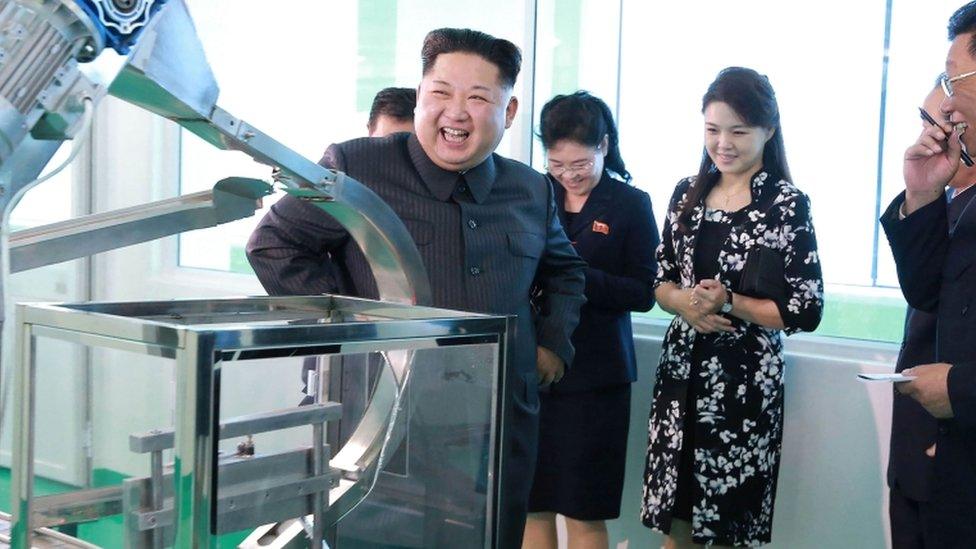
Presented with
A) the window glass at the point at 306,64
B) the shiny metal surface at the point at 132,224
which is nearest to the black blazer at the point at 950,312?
the shiny metal surface at the point at 132,224

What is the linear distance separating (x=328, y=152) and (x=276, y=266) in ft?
0.79

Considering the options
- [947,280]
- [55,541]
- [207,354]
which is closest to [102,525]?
[55,541]

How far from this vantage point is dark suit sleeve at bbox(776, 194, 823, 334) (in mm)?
2283

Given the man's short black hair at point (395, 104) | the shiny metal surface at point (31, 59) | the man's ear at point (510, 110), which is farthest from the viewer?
the man's short black hair at point (395, 104)

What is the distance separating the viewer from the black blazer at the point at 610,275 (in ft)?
8.45

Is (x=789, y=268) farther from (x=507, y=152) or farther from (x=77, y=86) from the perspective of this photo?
(x=77, y=86)

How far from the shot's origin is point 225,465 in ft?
3.39

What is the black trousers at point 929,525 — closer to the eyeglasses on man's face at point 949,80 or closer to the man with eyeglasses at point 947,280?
the man with eyeglasses at point 947,280

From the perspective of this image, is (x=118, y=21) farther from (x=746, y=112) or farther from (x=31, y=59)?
(x=746, y=112)

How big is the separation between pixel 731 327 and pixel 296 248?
96 centimetres

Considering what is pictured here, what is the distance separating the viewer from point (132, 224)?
114cm

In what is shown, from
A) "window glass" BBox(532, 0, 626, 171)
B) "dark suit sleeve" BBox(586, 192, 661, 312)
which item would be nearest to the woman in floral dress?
"dark suit sleeve" BBox(586, 192, 661, 312)

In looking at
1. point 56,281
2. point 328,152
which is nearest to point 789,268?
point 328,152

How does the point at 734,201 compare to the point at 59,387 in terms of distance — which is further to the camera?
the point at 734,201
